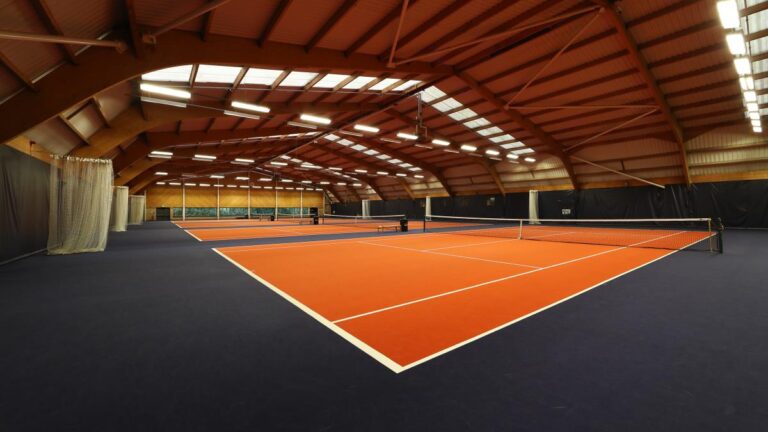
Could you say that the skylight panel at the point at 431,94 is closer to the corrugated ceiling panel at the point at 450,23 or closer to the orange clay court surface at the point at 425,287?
the corrugated ceiling panel at the point at 450,23

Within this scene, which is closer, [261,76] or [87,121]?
[87,121]

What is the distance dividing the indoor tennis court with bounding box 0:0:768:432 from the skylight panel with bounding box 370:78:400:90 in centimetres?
18

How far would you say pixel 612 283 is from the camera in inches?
259

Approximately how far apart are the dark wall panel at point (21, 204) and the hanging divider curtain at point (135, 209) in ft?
93.4

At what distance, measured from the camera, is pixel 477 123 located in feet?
79.9

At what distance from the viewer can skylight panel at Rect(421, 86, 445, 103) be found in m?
20.1

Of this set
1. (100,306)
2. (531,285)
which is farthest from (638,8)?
(100,306)

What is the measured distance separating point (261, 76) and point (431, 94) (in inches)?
430

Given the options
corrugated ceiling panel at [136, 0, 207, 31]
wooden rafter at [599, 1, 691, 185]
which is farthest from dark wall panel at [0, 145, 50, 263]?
wooden rafter at [599, 1, 691, 185]

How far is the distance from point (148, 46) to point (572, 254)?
1392 cm

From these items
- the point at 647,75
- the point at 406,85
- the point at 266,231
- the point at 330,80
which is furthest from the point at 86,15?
the point at 647,75

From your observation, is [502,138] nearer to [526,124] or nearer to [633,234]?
[526,124]

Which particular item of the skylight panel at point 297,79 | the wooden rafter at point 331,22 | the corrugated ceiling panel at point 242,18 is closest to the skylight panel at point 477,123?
the skylight panel at point 297,79

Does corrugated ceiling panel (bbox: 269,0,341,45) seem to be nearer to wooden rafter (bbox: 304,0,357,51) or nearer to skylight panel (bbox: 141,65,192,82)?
wooden rafter (bbox: 304,0,357,51)
